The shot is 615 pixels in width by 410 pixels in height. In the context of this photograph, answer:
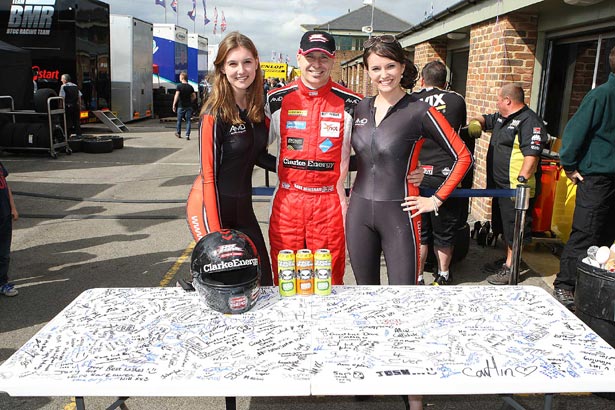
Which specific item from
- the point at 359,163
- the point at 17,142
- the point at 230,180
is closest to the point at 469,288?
the point at 359,163

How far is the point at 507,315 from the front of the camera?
2.44 metres

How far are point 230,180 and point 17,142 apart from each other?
11.4 m

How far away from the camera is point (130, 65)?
19547 mm

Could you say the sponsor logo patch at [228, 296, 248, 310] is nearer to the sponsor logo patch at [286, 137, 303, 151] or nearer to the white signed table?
the white signed table

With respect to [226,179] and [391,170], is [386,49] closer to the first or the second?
[391,170]

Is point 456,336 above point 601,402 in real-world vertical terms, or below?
above

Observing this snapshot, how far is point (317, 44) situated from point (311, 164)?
2.33 feet

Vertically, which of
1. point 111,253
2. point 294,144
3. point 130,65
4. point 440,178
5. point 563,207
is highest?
point 130,65

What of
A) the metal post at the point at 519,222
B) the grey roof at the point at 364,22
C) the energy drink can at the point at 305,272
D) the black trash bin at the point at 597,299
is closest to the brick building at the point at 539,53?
the metal post at the point at 519,222

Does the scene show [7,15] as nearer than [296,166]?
No

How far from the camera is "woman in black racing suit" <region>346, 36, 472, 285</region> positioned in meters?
3.09

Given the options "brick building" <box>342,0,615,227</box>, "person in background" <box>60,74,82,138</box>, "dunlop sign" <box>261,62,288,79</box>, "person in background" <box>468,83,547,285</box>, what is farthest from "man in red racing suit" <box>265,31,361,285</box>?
"dunlop sign" <box>261,62,288,79</box>

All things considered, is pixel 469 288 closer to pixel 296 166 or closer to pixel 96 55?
pixel 296 166

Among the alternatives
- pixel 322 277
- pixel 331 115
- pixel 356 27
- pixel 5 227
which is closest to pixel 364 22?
pixel 356 27
